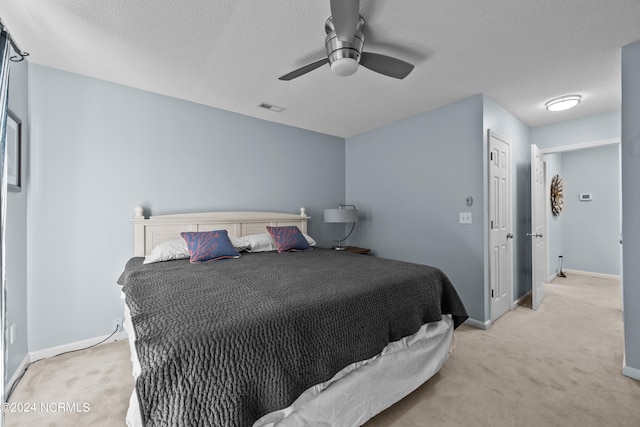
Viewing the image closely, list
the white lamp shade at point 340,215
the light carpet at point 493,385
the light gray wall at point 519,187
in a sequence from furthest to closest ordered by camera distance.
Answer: the white lamp shade at point 340,215, the light gray wall at point 519,187, the light carpet at point 493,385

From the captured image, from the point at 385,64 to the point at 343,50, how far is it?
1.20 feet

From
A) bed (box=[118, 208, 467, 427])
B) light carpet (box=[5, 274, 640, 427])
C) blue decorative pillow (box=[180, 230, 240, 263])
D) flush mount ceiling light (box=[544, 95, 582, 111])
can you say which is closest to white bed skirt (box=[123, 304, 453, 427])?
bed (box=[118, 208, 467, 427])

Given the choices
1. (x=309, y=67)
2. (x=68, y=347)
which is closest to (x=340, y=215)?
(x=309, y=67)

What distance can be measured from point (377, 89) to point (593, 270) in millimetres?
5277

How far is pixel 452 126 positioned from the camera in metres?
3.11

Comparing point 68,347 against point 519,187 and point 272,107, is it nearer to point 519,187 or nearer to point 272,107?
point 272,107

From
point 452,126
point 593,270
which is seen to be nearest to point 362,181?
point 452,126

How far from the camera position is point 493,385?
6.16ft

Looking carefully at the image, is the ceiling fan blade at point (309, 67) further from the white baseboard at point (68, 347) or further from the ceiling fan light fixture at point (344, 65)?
the white baseboard at point (68, 347)

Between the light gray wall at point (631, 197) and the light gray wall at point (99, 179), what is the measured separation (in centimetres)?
348

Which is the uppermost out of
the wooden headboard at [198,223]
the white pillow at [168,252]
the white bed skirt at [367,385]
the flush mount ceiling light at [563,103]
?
the flush mount ceiling light at [563,103]

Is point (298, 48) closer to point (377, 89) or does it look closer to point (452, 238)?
point (377, 89)

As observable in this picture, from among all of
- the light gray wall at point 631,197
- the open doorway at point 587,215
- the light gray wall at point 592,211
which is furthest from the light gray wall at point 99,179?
the light gray wall at point 592,211

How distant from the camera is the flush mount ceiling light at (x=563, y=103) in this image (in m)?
2.88
